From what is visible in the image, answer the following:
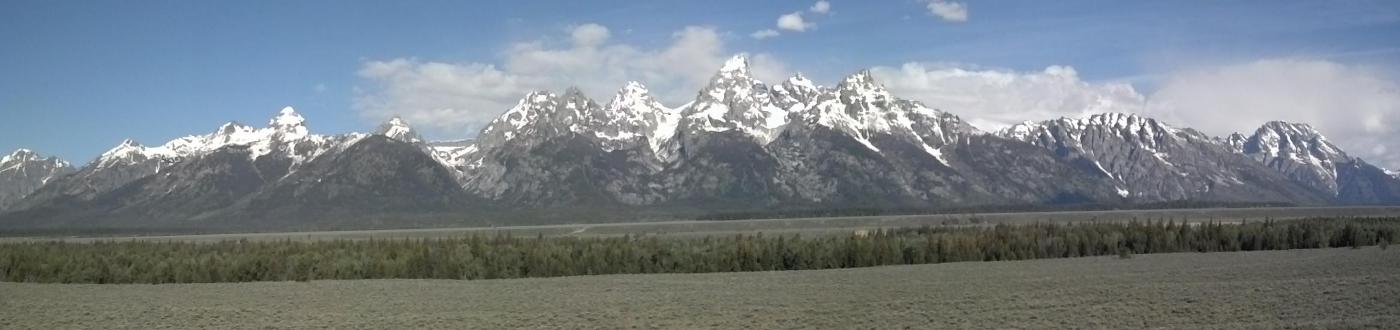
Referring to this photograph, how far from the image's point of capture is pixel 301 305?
32.3 metres

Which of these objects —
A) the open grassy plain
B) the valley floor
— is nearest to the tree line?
the valley floor

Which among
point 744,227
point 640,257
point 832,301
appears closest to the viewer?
point 832,301

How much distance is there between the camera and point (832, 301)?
29203mm

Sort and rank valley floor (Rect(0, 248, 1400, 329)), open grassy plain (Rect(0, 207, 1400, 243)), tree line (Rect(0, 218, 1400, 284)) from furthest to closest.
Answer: open grassy plain (Rect(0, 207, 1400, 243)) → tree line (Rect(0, 218, 1400, 284)) → valley floor (Rect(0, 248, 1400, 329))

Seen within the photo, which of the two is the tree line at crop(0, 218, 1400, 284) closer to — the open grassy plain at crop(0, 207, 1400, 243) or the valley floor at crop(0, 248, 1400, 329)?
the valley floor at crop(0, 248, 1400, 329)

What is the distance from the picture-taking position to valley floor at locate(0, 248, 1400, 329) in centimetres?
2533

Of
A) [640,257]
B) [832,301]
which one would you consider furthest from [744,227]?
[832,301]

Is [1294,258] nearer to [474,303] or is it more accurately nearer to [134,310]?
[474,303]

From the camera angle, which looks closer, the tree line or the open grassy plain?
the tree line

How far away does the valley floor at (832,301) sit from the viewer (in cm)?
2533

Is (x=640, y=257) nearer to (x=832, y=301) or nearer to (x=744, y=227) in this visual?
(x=832, y=301)

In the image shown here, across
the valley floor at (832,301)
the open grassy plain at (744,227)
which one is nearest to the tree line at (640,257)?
the valley floor at (832,301)

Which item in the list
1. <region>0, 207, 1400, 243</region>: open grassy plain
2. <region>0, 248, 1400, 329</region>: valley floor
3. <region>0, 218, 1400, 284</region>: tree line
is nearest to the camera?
<region>0, 248, 1400, 329</region>: valley floor

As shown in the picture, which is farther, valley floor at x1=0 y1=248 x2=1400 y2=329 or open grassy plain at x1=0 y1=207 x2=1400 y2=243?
open grassy plain at x1=0 y1=207 x2=1400 y2=243
